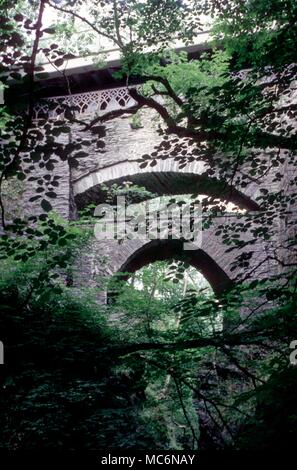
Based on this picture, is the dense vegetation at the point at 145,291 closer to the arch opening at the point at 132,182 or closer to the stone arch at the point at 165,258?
the arch opening at the point at 132,182

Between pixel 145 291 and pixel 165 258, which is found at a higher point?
pixel 165 258

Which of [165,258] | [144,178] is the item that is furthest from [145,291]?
[165,258]

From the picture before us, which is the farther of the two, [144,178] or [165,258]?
[165,258]

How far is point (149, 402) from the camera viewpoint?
24.6ft

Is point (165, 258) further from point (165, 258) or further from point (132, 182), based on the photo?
point (132, 182)

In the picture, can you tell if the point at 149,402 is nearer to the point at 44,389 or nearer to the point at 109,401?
the point at 109,401

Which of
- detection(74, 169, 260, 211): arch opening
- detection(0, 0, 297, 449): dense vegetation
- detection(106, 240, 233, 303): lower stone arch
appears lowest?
detection(0, 0, 297, 449): dense vegetation

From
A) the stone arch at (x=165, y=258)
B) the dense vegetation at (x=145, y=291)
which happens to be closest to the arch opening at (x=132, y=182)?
the stone arch at (x=165, y=258)

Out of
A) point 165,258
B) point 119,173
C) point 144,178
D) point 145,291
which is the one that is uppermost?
point 119,173

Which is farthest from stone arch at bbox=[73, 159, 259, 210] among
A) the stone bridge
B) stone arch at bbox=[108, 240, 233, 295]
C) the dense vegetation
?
the dense vegetation

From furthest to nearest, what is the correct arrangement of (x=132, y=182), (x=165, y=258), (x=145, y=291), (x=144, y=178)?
(x=165, y=258) → (x=132, y=182) → (x=144, y=178) → (x=145, y=291)

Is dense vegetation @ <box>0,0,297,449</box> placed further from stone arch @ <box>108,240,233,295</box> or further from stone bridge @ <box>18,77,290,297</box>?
stone arch @ <box>108,240,233,295</box>

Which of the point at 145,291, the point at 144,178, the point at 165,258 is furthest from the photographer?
the point at 165,258
